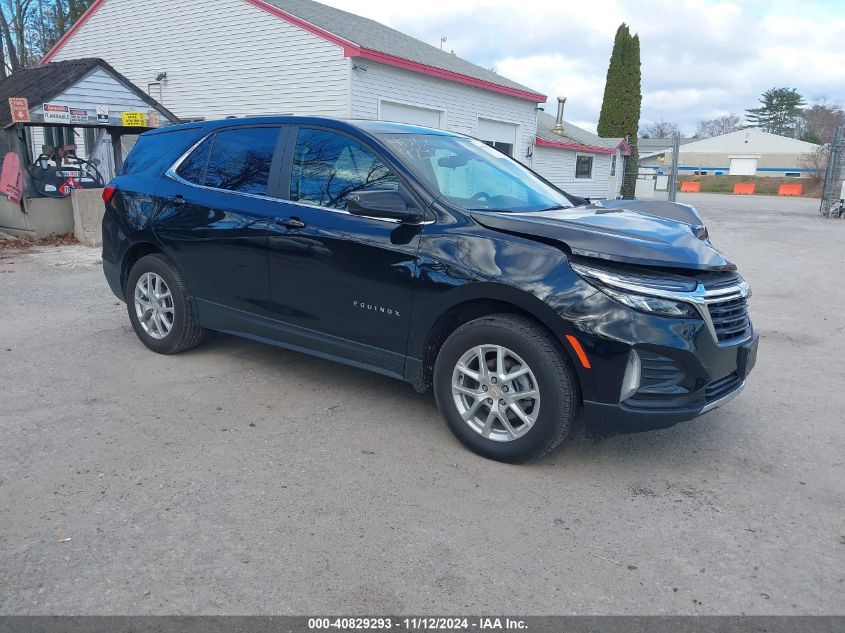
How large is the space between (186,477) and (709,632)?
2.53m

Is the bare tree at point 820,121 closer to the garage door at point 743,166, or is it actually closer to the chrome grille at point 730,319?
the garage door at point 743,166

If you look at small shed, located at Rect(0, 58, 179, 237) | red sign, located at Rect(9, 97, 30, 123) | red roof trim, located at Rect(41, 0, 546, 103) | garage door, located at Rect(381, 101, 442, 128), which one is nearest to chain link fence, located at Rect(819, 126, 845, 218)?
red roof trim, located at Rect(41, 0, 546, 103)

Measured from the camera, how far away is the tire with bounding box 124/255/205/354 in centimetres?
517

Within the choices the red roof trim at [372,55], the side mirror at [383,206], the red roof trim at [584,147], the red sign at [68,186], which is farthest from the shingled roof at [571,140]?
the side mirror at [383,206]

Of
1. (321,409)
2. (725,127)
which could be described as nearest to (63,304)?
(321,409)

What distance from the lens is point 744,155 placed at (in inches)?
3273

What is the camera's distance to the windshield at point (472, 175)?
13.6 ft

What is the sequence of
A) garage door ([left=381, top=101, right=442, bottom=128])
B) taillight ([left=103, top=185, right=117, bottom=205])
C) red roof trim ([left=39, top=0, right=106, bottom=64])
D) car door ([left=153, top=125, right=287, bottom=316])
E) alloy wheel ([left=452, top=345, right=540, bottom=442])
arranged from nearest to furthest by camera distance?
alloy wheel ([left=452, top=345, right=540, bottom=442]), car door ([left=153, top=125, right=287, bottom=316]), taillight ([left=103, top=185, right=117, bottom=205]), garage door ([left=381, top=101, right=442, bottom=128]), red roof trim ([left=39, top=0, right=106, bottom=64])

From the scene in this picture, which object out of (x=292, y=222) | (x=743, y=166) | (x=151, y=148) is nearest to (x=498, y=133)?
(x=151, y=148)

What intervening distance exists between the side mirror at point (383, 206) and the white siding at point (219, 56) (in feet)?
37.7

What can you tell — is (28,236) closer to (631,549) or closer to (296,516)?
(296,516)

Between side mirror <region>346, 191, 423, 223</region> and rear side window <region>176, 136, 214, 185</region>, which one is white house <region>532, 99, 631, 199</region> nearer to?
rear side window <region>176, 136, 214, 185</region>

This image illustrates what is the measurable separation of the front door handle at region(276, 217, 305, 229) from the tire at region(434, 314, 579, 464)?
1.27m

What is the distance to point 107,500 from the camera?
10.8 feet
